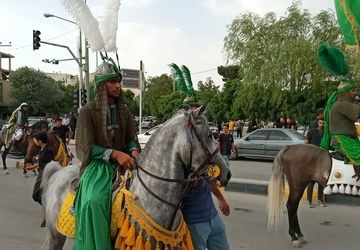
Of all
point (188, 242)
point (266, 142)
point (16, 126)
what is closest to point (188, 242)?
point (188, 242)

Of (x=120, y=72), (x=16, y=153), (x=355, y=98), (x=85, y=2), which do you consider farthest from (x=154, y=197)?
(x=16, y=153)

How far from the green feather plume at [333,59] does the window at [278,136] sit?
10552mm

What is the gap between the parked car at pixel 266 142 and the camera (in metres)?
18.0

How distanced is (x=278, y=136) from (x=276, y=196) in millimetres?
11220

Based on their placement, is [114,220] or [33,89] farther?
[33,89]

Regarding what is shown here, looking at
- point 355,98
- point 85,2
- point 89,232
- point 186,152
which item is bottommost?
point 89,232

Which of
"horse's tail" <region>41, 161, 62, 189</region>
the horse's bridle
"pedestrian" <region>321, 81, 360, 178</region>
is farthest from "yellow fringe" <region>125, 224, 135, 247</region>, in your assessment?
"pedestrian" <region>321, 81, 360, 178</region>

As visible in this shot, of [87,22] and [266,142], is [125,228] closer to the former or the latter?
[87,22]

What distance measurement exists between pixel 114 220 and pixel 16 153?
522 inches

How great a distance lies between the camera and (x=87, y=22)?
4211 mm

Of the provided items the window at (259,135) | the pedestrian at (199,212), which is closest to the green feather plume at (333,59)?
the pedestrian at (199,212)

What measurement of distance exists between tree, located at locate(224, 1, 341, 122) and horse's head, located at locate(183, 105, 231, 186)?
24.0 meters

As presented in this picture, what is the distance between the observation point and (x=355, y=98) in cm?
777

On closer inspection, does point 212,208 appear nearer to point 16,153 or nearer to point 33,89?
point 16,153
